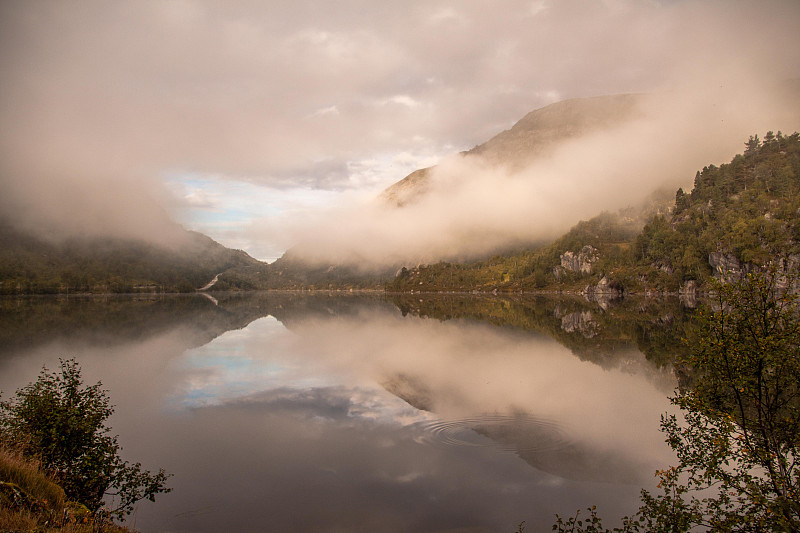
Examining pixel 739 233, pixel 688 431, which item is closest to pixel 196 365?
pixel 688 431

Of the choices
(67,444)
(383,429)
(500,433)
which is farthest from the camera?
(383,429)

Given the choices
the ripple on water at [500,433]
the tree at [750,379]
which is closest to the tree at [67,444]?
the ripple on water at [500,433]

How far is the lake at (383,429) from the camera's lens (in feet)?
49.1

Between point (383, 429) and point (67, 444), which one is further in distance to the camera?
point (383, 429)

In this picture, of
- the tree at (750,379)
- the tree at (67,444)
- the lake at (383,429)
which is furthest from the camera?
the lake at (383,429)

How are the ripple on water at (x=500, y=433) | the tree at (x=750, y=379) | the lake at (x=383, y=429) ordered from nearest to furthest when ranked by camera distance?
the tree at (x=750, y=379), the lake at (x=383, y=429), the ripple on water at (x=500, y=433)

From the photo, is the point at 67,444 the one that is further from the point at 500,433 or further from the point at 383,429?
the point at 500,433

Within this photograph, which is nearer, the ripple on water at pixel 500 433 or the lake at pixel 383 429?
the lake at pixel 383 429

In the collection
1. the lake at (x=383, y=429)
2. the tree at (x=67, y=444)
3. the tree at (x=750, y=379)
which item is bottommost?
the lake at (x=383, y=429)

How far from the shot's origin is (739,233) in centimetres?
15275

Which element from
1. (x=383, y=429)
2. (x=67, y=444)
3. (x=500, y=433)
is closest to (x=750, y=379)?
(x=500, y=433)

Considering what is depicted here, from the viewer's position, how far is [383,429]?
23.8 m

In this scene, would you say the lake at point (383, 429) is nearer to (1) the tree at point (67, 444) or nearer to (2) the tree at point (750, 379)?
(1) the tree at point (67, 444)

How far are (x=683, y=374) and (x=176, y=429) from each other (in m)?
35.7
